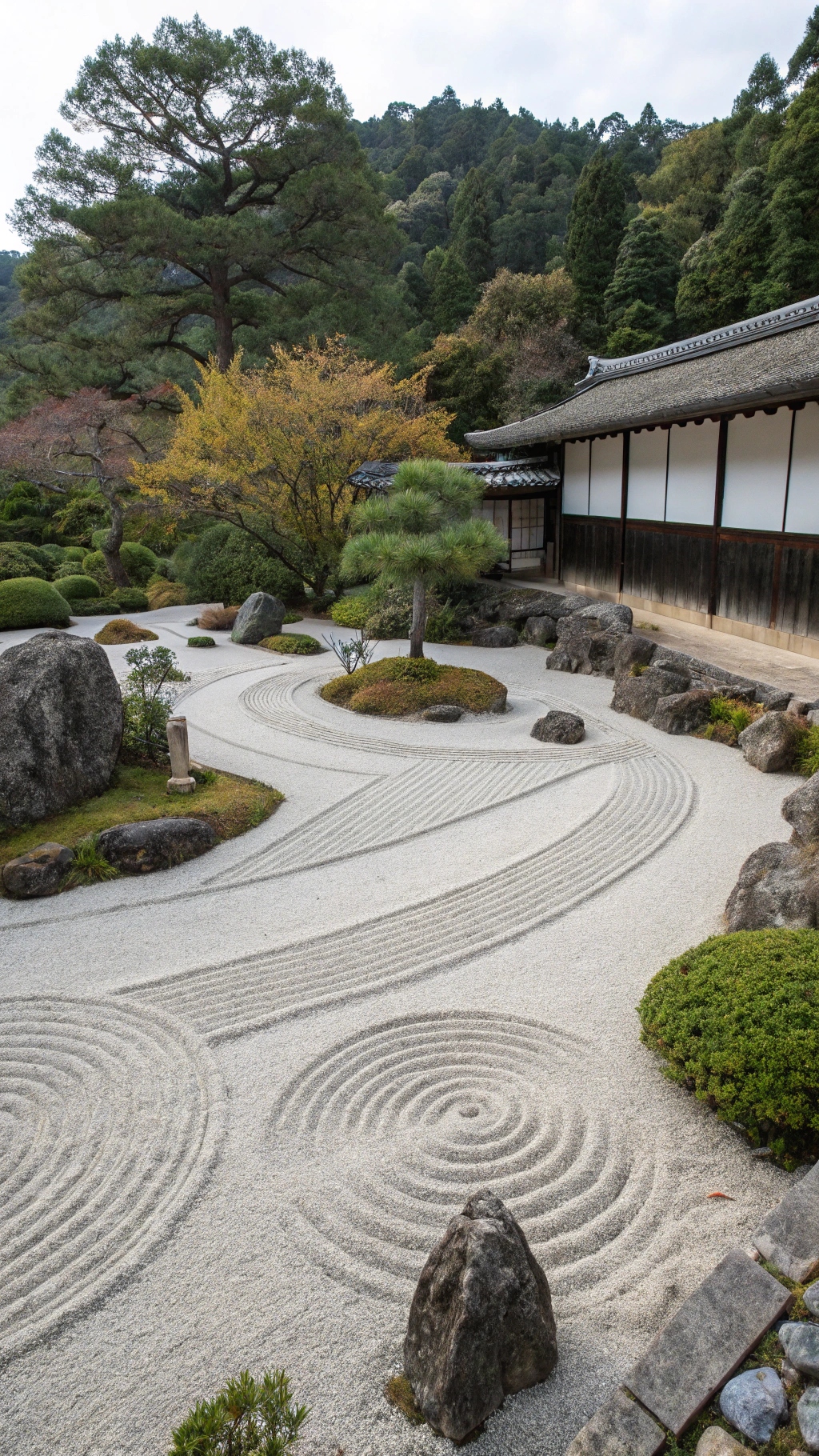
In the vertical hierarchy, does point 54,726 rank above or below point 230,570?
below

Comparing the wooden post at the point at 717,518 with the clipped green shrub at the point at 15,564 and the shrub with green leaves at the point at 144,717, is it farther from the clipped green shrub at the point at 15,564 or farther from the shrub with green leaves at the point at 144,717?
the clipped green shrub at the point at 15,564

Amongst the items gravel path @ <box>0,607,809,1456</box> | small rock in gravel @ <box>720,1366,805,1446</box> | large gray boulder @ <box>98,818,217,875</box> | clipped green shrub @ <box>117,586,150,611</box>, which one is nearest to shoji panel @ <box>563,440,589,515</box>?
clipped green shrub @ <box>117,586,150,611</box>

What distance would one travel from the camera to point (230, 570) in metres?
22.2

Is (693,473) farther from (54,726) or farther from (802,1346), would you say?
(802,1346)

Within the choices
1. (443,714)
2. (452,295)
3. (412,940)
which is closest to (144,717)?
(443,714)

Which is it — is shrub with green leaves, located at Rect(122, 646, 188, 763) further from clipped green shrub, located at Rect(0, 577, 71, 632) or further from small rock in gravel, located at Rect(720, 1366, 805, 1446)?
clipped green shrub, located at Rect(0, 577, 71, 632)

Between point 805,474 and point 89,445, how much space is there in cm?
1772

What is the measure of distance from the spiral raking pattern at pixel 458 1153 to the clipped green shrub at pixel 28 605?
56.7 feet

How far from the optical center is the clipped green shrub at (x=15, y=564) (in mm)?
22391

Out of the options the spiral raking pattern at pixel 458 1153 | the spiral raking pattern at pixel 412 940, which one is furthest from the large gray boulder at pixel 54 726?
the spiral raking pattern at pixel 458 1153

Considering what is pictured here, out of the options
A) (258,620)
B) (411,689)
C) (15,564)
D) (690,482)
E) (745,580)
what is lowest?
(411,689)

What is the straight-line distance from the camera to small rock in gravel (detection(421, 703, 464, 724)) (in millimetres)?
11945

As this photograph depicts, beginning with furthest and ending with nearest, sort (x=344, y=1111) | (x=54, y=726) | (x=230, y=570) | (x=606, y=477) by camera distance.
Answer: (x=230, y=570), (x=606, y=477), (x=54, y=726), (x=344, y=1111)

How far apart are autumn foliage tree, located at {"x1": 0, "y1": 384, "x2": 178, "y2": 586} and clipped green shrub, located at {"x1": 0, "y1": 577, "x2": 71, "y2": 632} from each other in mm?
3599
